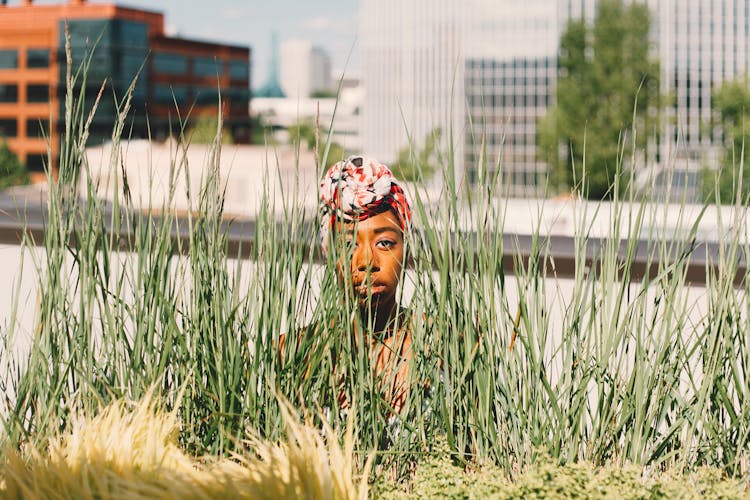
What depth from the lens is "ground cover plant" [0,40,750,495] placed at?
75.7 inches

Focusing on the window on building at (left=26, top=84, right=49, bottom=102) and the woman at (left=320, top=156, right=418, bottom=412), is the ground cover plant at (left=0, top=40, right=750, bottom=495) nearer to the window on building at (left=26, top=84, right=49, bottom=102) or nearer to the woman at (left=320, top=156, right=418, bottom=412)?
the woman at (left=320, top=156, right=418, bottom=412)

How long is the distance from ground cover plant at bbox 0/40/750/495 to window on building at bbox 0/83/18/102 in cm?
7656

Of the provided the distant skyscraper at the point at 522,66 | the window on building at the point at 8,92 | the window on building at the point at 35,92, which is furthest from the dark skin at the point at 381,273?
the distant skyscraper at the point at 522,66

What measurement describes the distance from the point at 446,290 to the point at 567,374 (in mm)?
298

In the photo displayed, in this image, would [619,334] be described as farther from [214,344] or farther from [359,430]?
[214,344]

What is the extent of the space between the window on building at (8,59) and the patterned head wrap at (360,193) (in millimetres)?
77850

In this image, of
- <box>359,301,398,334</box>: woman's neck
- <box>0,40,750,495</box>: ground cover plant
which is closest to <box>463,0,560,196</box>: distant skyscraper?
<box>359,301,398,334</box>: woman's neck

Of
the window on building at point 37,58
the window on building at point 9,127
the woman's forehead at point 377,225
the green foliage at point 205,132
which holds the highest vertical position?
the window on building at point 37,58

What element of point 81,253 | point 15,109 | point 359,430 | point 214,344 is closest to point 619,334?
point 359,430

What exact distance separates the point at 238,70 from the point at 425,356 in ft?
290

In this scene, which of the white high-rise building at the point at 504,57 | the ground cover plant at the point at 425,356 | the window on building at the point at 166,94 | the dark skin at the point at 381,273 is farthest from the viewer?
the white high-rise building at the point at 504,57

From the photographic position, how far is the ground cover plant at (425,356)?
192 centimetres

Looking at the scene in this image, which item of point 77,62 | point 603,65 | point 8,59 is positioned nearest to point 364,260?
point 603,65

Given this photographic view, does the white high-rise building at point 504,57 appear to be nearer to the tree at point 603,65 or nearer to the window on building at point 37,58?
the tree at point 603,65
